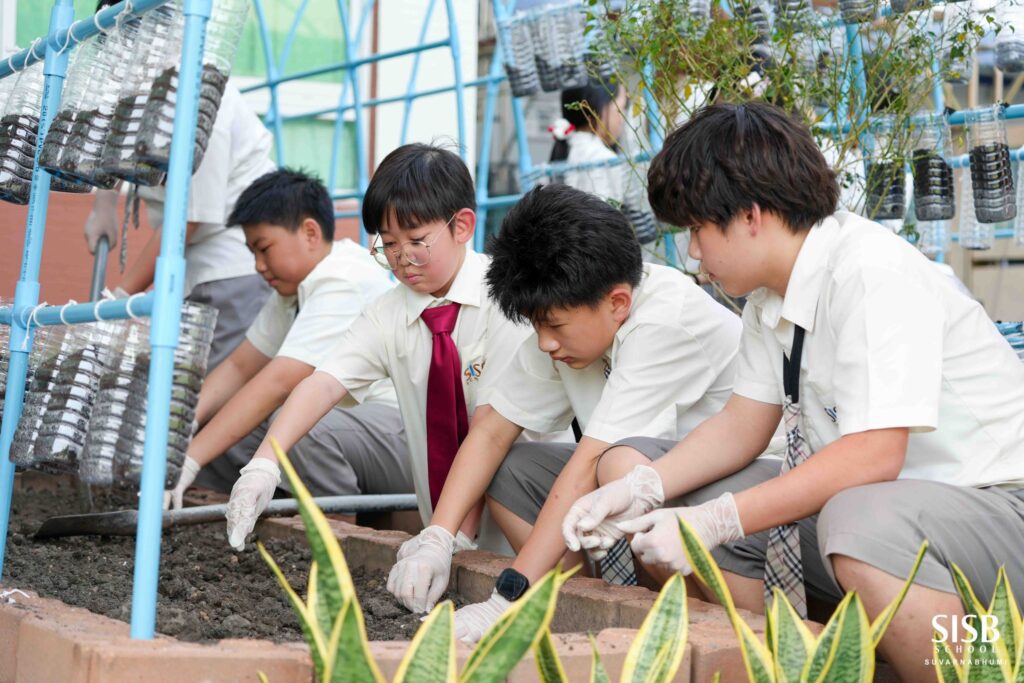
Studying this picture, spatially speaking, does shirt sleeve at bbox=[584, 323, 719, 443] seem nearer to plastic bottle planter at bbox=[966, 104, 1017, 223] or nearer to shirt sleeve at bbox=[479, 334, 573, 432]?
shirt sleeve at bbox=[479, 334, 573, 432]

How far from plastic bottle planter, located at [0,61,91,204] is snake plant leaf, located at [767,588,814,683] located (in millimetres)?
1592

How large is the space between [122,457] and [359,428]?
1.96 meters

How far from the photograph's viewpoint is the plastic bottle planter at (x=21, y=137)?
233cm

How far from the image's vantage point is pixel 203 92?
1.80 m

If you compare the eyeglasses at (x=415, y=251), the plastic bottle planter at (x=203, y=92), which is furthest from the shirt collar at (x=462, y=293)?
the plastic bottle planter at (x=203, y=92)

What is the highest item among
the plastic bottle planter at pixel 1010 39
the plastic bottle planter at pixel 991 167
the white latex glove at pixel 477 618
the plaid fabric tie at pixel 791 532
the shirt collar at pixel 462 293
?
the plastic bottle planter at pixel 1010 39

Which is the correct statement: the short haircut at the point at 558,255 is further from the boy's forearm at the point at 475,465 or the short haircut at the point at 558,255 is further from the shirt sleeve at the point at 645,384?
the boy's forearm at the point at 475,465

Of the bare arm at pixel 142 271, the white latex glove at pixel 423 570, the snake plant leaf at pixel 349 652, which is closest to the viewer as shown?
the snake plant leaf at pixel 349 652

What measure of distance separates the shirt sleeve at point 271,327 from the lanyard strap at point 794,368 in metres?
1.92

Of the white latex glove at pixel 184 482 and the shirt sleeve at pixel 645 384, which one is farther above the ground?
the shirt sleeve at pixel 645 384

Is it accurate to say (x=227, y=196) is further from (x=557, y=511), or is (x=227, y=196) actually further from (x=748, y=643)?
(x=748, y=643)

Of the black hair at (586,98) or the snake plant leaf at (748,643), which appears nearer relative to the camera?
the snake plant leaf at (748,643)

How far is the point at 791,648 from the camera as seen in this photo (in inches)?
59.3

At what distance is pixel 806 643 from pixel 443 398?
57.1 inches
